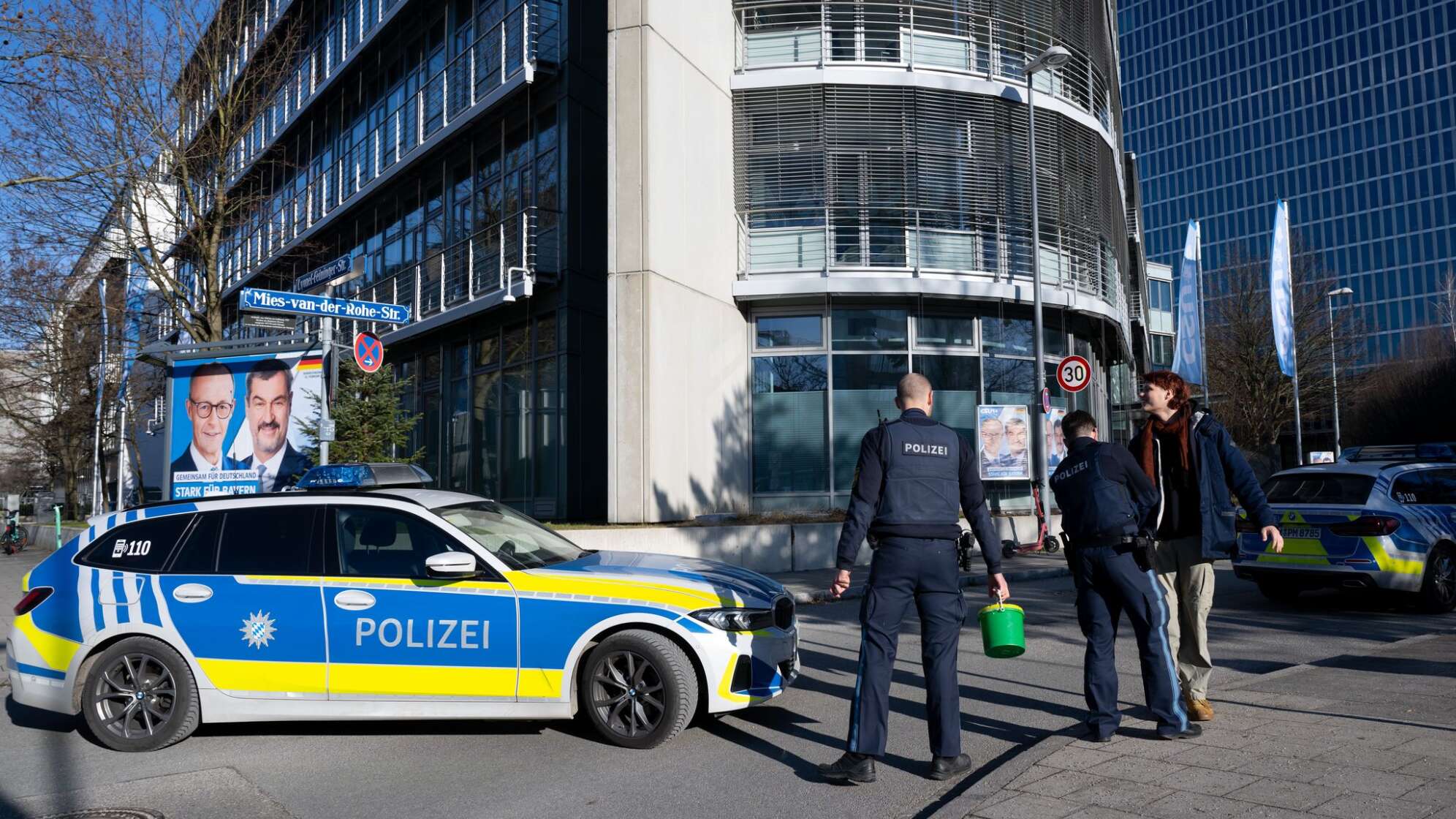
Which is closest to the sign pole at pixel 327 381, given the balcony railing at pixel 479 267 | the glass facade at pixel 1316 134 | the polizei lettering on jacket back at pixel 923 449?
the balcony railing at pixel 479 267

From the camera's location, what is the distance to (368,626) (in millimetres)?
6078

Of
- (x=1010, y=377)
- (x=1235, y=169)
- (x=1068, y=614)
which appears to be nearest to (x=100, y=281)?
(x=1010, y=377)

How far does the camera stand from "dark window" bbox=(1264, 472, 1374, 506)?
10.7 metres

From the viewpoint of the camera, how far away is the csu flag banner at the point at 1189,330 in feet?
92.0

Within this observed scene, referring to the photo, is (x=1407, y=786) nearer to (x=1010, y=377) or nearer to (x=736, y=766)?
(x=736, y=766)

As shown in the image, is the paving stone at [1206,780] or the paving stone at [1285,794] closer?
the paving stone at [1285,794]

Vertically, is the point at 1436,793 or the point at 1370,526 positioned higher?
the point at 1370,526

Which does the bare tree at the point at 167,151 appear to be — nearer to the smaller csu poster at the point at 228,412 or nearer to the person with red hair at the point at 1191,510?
the smaller csu poster at the point at 228,412

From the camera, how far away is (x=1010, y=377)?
21.4 metres

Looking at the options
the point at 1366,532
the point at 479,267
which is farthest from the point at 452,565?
the point at 479,267

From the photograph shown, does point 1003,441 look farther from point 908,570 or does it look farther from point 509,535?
point 908,570

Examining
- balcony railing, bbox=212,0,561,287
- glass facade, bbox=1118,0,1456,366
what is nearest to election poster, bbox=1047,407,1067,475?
balcony railing, bbox=212,0,561,287

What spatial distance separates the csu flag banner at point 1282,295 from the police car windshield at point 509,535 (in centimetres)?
2542

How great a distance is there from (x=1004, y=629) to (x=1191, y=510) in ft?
4.87
